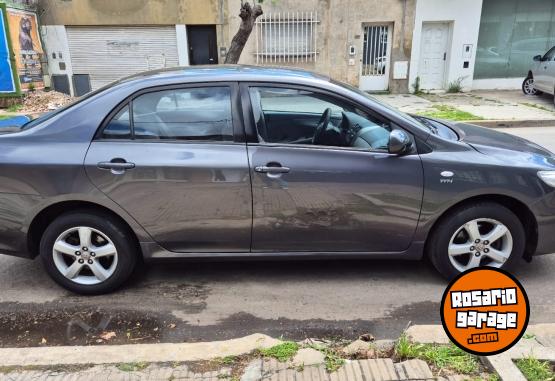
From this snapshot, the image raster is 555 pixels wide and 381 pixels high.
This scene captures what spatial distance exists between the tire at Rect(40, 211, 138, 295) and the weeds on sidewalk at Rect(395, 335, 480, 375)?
204 centimetres

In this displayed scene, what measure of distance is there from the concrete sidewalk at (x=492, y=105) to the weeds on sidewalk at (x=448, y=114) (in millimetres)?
62

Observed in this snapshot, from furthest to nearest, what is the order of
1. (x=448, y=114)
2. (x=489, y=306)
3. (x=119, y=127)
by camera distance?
(x=448, y=114)
(x=119, y=127)
(x=489, y=306)

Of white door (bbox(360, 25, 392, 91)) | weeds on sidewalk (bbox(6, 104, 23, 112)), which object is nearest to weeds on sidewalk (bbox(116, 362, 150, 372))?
weeds on sidewalk (bbox(6, 104, 23, 112))

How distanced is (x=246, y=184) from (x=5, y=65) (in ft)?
39.2

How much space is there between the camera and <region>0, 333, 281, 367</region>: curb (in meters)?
2.68

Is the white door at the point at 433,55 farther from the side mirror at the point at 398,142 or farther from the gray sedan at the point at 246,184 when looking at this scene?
the side mirror at the point at 398,142

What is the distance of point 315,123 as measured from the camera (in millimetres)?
3729

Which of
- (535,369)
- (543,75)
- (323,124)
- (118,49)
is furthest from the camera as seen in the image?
(118,49)

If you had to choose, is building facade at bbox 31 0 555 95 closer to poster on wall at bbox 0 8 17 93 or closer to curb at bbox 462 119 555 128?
poster on wall at bbox 0 8 17 93

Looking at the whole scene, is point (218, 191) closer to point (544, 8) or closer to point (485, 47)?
point (485, 47)

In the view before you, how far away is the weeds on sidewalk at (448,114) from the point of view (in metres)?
10.9

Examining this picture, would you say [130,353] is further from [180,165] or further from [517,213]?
[517,213]

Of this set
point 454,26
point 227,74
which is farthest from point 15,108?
point 454,26

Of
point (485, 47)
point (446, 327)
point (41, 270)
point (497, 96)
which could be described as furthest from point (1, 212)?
point (485, 47)
